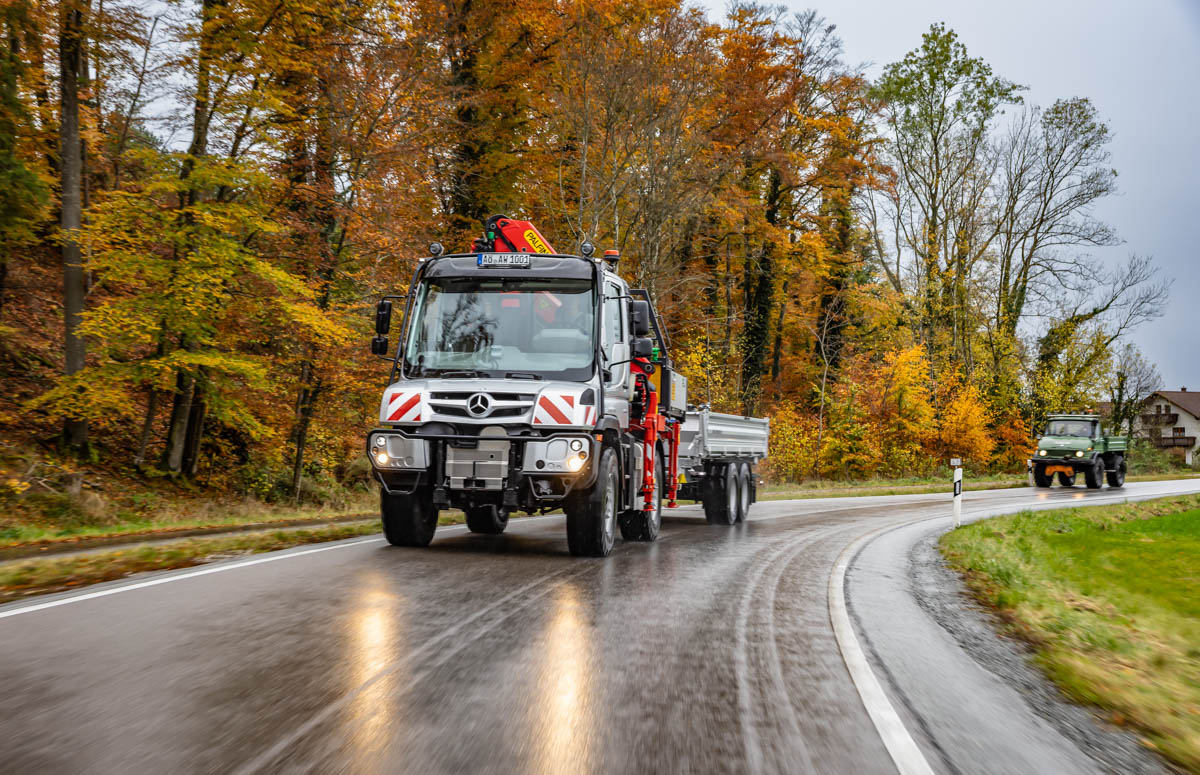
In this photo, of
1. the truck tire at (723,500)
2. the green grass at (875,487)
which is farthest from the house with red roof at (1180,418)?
the truck tire at (723,500)

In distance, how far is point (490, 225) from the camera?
11.9m

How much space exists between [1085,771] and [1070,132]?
45.3 m

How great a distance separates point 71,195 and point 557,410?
11.5 m

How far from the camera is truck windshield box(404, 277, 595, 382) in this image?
999 centimetres

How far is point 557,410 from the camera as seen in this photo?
945 centimetres

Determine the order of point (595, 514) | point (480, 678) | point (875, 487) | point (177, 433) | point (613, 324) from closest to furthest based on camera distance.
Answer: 1. point (480, 678)
2. point (595, 514)
3. point (613, 324)
4. point (177, 433)
5. point (875, 487)

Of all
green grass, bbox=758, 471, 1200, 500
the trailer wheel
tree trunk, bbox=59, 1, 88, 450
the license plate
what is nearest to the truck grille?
the license plate

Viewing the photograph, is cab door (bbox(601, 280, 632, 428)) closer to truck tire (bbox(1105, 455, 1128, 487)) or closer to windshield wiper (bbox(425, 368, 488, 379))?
windshield wiper (bbox(425, 368, 488, 379))

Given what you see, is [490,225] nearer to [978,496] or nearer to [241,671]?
[241,671]

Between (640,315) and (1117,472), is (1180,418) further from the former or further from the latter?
(640,315)

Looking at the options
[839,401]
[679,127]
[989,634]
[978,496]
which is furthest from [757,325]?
[989,634]

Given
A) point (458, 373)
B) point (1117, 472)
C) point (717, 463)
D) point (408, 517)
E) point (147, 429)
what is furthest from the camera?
point (1117, 472)

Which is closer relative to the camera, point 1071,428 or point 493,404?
point 493,404

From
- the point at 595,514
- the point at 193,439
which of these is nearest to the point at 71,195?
the point at 193,439
